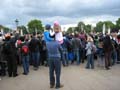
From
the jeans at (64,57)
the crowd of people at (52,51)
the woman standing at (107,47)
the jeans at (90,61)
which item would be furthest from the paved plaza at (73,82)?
the jeans at (64,57)

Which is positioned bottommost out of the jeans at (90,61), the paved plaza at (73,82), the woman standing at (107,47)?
the paved plaza at (73,82)

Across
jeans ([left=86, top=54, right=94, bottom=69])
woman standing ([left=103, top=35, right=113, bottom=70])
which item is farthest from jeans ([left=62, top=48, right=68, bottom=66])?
woman standing ([left=103, top=35, right=113, bottom=70])

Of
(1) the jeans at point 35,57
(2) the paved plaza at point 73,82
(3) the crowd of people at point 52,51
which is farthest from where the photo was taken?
(1) the jeans at point 35,57

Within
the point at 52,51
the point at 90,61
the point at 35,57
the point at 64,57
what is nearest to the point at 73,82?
the point at 52,51

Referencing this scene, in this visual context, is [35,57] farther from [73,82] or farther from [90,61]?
[73,82]

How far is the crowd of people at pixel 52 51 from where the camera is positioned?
36.7ft

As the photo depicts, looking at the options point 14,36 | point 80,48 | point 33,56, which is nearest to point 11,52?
point 14,36

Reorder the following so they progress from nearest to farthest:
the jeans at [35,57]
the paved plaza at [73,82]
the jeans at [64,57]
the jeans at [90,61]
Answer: the paved plaza at [73,82] → the jeans at [90,61] → the jeans at [35,57] → the jeans at [64,57]

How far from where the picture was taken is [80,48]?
20.6 meters

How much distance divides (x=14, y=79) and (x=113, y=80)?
452 centimetres

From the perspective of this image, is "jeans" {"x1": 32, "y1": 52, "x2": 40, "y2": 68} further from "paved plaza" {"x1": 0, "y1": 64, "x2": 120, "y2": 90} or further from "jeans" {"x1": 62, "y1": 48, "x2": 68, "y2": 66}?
"paved plaza" {"x1": 0, "y1": 64, "x2": 120, "y2": 90}

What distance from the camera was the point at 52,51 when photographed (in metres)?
11.1

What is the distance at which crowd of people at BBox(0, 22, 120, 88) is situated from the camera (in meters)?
11.2

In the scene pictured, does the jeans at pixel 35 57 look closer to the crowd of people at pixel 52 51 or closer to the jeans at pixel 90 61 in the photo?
the crowd of people at pixel 52 51
